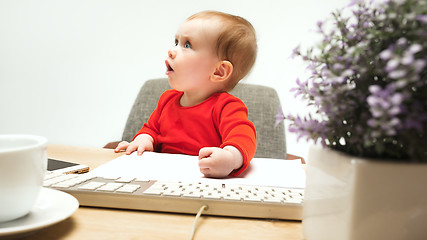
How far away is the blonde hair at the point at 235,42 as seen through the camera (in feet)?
3.02

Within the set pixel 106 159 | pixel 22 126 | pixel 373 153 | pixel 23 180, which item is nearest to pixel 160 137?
pixel 106 159

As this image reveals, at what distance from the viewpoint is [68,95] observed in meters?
2.16

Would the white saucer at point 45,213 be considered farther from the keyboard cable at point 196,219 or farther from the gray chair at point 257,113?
the gray chair at point 257,113

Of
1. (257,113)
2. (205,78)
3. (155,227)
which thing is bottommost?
(155,227)

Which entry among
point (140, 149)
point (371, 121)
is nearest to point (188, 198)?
point (371, 121)

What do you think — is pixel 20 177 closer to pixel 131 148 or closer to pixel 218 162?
pixel 218 162

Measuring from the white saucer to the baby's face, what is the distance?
1.70 feet

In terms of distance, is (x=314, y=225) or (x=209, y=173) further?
(x=209, y=173)

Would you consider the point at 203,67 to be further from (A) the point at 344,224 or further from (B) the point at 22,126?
(B) the point at 22,126

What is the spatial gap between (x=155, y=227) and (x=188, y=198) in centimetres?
6

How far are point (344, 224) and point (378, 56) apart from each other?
0.54ft

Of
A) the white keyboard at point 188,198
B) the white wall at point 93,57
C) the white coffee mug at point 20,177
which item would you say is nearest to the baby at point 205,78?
the white keyboard at point 188,198

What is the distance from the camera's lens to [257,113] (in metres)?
1.38

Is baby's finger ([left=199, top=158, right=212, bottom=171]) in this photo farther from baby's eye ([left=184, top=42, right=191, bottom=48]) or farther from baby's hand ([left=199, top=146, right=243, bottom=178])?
baby's eye ([left=184, top=42, right=191, bottom=48])
